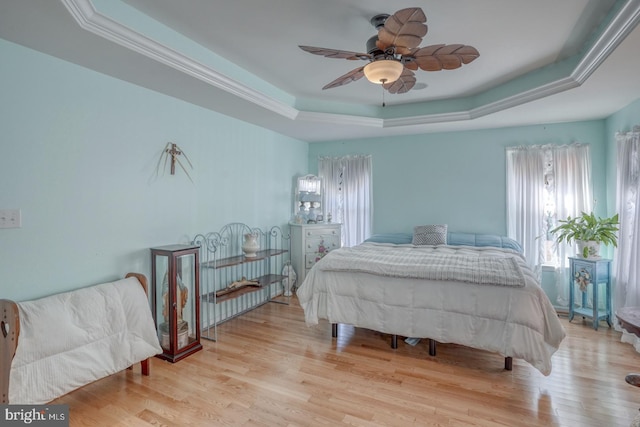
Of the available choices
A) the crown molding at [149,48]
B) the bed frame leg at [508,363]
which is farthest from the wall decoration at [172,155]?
the bed frame leg at [508,363]

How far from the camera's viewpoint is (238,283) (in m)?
3.66

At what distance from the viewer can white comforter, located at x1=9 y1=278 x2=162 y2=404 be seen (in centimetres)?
182

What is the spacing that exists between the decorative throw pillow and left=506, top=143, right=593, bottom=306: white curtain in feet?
3.06

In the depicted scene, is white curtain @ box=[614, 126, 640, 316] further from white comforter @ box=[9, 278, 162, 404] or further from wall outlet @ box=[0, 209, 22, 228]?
wall outlet @ box=[0, 209, 22, 228]

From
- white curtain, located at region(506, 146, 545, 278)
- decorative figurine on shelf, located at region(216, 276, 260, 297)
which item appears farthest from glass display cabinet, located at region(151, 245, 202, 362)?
white curtain, located at region(506, 146, 545, 278)

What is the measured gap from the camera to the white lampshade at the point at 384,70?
6.51 ft

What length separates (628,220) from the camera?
324 cm

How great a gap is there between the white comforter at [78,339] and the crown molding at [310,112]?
1.70 m

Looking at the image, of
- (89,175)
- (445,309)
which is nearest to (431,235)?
(445,309)

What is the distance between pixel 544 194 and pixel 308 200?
3170 mm

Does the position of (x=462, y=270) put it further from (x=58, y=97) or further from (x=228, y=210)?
(x=58, y=97)

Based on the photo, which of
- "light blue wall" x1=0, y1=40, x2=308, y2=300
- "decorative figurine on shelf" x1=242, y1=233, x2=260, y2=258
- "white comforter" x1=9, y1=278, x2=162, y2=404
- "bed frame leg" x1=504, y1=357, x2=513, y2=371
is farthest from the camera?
"decorative figurine on shelf" x1=242, y1=233, x2=260, y2=258

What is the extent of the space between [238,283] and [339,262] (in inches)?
52.1

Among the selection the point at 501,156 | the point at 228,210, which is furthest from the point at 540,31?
the point at 228,210
